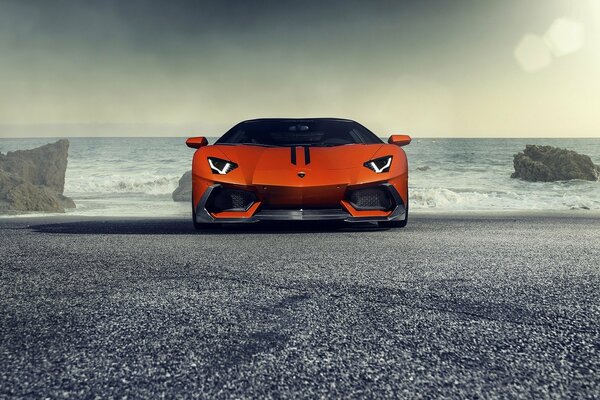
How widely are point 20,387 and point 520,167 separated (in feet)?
93.9

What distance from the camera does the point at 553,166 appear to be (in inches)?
1024

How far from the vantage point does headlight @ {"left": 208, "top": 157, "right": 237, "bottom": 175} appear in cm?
566

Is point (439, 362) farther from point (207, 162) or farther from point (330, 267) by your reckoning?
point (207, 162)

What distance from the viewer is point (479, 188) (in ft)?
81.4

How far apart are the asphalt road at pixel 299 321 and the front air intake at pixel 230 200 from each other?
827 mm

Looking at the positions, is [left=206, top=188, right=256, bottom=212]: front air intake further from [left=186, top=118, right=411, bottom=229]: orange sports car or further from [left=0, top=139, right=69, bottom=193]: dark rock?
[left=0, top=139, right=69, bottom=193]: dark rock

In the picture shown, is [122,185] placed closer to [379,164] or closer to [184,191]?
[184,191]

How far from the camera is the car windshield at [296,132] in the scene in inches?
261

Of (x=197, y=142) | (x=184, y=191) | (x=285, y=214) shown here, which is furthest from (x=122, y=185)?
(x=285, y=214)

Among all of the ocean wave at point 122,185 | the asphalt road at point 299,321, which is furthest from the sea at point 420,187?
the asphalt road at point 299,321

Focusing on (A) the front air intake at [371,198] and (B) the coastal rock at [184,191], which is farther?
(B) the coastal rock at [184,191]

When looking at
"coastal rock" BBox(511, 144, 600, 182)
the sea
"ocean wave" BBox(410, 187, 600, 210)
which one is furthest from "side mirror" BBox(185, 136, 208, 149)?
"coastal rock" BBox(511, 144, 600, 182)

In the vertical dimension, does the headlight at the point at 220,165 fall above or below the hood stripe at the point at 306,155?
below

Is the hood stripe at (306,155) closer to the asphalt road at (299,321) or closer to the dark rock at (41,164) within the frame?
the asphalt road at (299,321)
